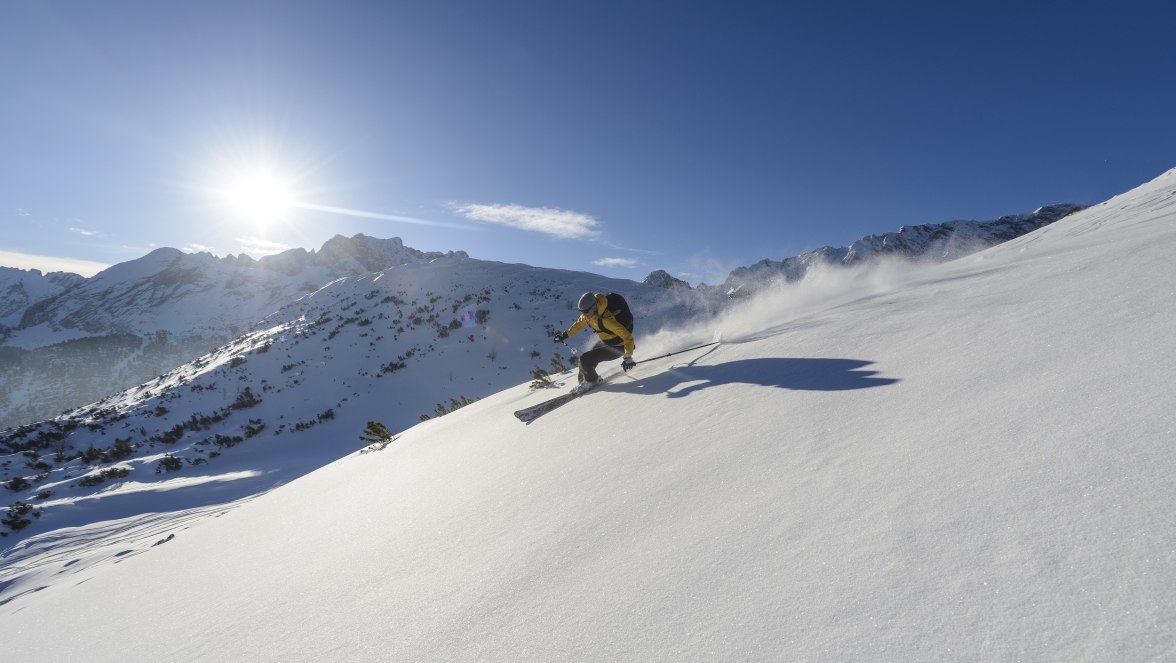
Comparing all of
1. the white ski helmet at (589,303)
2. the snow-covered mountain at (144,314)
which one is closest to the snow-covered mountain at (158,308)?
the snow-covered mountain at (144,314)

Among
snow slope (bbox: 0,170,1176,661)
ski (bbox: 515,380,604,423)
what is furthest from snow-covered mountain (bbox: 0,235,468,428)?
snow slope (bbox: 0,170,1176,661)

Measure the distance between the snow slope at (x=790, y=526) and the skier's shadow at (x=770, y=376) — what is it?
0.18ft

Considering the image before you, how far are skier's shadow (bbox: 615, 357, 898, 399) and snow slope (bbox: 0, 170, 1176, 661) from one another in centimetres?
6

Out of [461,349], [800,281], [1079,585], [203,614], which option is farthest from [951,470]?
[461,349]

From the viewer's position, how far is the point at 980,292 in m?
4.75

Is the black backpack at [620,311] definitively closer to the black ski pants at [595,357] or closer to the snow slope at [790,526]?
the black ski pants at [595,357]

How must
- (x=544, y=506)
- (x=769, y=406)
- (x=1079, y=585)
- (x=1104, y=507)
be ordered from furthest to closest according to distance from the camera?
(x=769, y=406), (x=544, y=506), (x=1104, y=507), (x=1079, y=585)

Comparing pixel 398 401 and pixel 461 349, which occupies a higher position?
pixel 461 349

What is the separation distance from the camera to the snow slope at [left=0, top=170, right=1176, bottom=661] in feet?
4.25

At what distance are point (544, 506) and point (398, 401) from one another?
51.8ft

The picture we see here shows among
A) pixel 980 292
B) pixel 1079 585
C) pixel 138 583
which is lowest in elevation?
pixel 138 583

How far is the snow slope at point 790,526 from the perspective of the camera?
4.25ft

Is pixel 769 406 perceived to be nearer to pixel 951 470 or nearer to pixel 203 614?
pixel 951 470

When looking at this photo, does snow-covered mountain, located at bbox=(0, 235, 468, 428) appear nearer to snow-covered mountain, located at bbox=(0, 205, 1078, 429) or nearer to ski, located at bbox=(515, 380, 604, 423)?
snow-covered mountain, located at bbox=(0, 205, 1078, 429)
